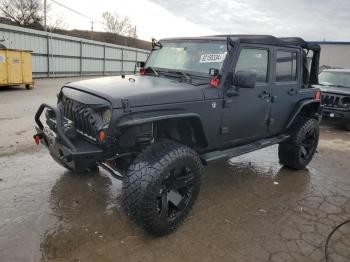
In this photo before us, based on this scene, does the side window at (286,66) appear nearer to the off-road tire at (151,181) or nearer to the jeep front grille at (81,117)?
the off-road tire at (151,181)

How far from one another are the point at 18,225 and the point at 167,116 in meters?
1.92

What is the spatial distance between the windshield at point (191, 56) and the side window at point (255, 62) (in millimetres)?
266

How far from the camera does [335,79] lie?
432 inches

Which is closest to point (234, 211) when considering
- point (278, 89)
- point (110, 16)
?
point (278, 89)

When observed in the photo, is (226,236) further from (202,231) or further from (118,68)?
(118,68)

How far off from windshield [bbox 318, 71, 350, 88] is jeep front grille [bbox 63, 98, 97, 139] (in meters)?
9.43

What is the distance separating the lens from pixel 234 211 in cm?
416

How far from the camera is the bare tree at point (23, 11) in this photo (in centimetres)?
3709

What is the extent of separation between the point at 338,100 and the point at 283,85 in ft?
18.6

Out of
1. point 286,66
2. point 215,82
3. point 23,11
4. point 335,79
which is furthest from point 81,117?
point 23,11

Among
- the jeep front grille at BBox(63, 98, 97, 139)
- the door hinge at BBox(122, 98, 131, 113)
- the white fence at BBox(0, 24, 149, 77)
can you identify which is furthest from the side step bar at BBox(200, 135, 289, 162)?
the white fence at BBox(0, 24, 149, 77)

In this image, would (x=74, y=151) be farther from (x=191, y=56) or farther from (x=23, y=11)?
(x=23, y=11)

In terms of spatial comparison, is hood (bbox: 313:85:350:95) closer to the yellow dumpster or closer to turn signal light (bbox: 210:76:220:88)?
turn signal light (bbox: 210:76:220:88)

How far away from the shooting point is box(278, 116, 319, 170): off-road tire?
5539 mm
